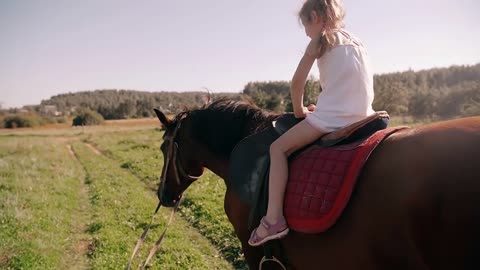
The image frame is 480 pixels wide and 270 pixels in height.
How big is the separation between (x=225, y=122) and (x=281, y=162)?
4.12ft

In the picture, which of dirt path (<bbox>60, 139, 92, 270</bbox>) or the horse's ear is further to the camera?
dirt path (<bbox>60, 139, 92, 270</bbox>)

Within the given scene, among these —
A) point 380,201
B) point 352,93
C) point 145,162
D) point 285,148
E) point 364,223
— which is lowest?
point 145,162

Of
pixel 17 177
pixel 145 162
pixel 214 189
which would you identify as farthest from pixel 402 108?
pixel 17 177

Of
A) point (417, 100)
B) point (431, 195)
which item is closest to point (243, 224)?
point (431, 195)

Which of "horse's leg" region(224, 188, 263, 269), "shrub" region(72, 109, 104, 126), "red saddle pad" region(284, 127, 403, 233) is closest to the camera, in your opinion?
"red saddle pad" region(284, 127, 403, 233)

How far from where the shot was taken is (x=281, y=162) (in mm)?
2777

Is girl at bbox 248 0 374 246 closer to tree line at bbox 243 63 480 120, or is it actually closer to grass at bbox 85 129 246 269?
grass at bbox 85 129 246 269

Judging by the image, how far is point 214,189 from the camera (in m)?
11.6

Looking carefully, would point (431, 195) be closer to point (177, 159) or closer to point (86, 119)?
point (177, 159)

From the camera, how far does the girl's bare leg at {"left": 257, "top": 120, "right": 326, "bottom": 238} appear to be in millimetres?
2733

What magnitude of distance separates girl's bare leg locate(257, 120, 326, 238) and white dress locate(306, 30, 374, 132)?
0.36 feet

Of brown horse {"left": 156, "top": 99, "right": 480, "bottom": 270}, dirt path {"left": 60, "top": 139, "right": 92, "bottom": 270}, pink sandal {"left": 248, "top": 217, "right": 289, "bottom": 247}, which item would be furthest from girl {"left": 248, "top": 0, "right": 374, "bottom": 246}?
dirt path {"left": 60, "top": 139, "right": 92, "bottom": 270}

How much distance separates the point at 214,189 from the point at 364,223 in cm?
957

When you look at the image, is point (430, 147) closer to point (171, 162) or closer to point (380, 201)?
point (380, 201)
